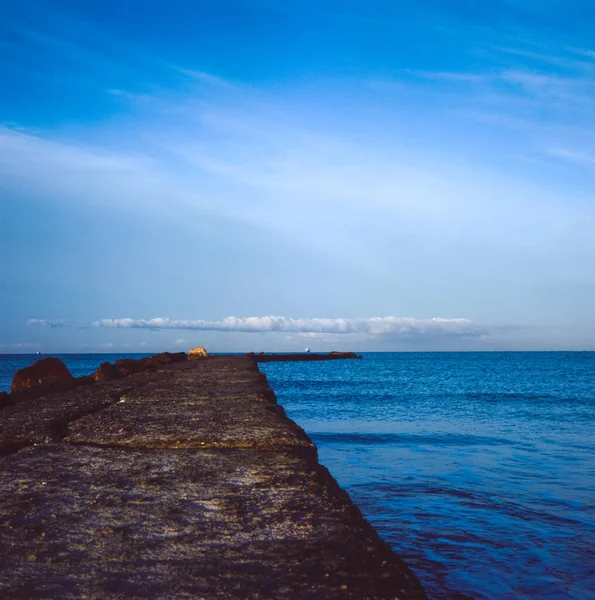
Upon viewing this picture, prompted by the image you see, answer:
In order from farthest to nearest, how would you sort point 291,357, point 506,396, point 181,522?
point 291,357 → point 506,396 → point 181,522

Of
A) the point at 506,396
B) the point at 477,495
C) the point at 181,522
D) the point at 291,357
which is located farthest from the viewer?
the point at 291,357

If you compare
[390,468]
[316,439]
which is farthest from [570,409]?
[390,468]

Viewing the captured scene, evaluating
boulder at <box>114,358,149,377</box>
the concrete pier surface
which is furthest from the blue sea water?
boulder at <box>114,358,149,377</box>

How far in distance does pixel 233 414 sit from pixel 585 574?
2.45 m

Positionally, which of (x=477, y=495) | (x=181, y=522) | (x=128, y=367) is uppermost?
(x=181, y=522)

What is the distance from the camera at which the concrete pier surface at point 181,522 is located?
3.86ft

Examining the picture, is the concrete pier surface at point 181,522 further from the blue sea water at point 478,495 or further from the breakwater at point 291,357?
the breakwater at point 291,357

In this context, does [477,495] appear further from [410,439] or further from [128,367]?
[128,367]

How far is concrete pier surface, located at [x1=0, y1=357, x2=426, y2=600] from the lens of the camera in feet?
3.86

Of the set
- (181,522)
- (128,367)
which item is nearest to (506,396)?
(128,367)

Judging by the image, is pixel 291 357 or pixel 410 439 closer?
pixel 410 439

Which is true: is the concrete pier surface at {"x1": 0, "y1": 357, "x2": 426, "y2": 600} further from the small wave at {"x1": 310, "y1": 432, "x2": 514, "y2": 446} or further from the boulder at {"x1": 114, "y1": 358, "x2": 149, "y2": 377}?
the boulder at {"x1": 114, "y1": 358, "x2": 149, "y2": 377}

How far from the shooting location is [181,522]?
1.54 m

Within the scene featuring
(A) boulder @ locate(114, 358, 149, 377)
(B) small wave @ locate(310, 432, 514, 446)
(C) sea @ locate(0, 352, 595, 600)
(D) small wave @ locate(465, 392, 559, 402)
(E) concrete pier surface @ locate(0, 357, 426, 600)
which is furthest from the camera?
(D) small wave @ locate(465, 392, 559, 402)
